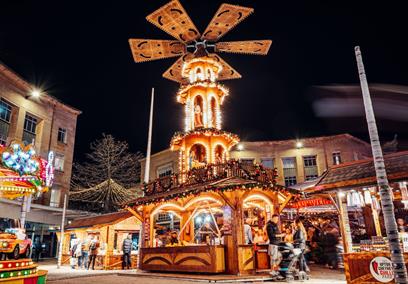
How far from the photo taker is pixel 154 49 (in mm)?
19062

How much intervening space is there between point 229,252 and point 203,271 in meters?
1.29

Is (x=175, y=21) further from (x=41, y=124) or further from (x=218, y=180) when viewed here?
(x=41, y=124)

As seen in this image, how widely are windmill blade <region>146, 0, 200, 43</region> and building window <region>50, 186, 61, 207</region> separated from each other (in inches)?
851

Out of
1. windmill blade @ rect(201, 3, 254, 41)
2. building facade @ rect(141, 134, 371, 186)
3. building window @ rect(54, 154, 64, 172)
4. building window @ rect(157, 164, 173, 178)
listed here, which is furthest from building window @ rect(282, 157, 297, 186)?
building window @ rect(54, 154, 64, 172)

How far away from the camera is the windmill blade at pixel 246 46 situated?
62.5ft

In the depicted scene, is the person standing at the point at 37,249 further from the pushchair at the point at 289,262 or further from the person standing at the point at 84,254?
the pushchair at the point at 289,262

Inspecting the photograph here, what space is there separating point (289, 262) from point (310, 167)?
26.4 m

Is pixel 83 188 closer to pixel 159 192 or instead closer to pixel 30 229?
pixel 30 229

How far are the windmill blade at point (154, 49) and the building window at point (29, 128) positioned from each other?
16.7 m

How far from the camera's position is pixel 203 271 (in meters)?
12.4

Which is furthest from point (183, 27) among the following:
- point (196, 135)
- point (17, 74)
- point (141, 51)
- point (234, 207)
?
point (17, 74)

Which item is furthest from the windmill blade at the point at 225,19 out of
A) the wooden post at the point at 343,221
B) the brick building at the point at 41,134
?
the brick building at the point at 41,134

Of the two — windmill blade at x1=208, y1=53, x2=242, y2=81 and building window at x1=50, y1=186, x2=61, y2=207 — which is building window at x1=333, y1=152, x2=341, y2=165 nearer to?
windmill blade at x1=208, y1=53, x2=242, y2=81

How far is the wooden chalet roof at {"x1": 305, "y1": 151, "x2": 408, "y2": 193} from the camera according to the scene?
10008 mm
